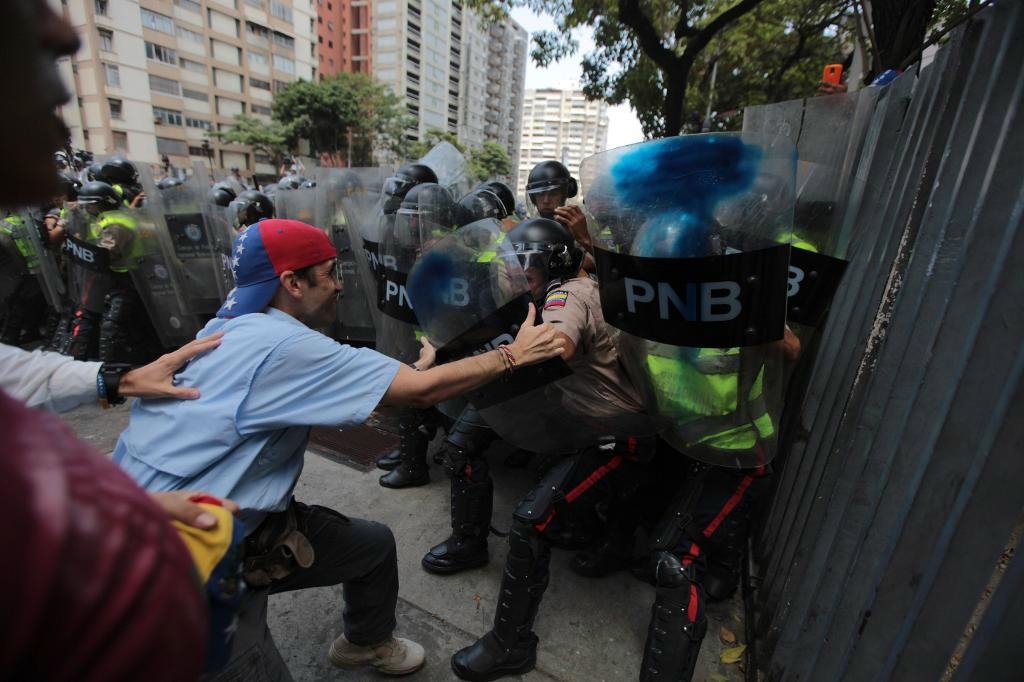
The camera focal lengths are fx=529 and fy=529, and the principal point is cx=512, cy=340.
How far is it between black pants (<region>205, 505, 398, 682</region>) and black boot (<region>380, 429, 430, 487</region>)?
139 centimetres

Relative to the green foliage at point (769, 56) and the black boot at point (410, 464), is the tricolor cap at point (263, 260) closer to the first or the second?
the black boot at point (410, 464)

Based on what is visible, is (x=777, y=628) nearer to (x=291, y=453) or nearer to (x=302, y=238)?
(x=291, y=453)

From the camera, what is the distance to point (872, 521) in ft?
4.85

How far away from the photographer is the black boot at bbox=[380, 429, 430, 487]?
3707 mm

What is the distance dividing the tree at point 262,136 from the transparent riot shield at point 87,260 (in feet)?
132

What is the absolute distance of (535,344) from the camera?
80.0 inches

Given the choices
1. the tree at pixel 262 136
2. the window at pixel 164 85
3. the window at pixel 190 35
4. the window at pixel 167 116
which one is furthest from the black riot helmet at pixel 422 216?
the window at pixel 190 35

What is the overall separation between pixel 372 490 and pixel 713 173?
120 inches

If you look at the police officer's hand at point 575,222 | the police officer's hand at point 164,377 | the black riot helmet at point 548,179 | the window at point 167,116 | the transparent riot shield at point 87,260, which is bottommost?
the transparent riot shield at point 87,260

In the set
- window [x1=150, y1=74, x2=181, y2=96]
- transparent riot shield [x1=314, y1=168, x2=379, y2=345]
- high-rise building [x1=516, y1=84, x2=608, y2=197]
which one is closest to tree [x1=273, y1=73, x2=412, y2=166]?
window [x1=150, y1=74, x2=181, y2=96]

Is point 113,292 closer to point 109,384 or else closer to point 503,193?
point 503,193

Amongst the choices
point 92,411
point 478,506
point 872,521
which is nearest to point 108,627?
point 872,521

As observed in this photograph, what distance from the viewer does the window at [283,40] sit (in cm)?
5150

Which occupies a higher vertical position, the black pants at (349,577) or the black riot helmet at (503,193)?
the black riot helmet at (503,193)
